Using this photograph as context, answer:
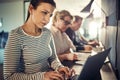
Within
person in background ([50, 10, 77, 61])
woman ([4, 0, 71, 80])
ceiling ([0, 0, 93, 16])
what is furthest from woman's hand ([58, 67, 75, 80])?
ceiling ([0, 0, 93, 16])

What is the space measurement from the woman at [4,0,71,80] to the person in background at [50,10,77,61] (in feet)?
0.31

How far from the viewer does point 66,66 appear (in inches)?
67.6

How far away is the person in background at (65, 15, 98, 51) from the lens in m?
1.83

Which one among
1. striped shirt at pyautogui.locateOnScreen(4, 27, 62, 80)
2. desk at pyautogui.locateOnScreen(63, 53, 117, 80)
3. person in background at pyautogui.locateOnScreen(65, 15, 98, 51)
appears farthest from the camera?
person in background at pyautogui.locateOnScreen(65, 15, 98, 51)

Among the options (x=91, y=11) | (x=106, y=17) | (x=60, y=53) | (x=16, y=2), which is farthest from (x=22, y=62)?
(x=16, y=2)

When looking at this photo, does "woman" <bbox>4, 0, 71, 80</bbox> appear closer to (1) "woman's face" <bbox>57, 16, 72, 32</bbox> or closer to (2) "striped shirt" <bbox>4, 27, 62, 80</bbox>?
(2) "striped shirt" <bbox>4, 27, 62, 80</bbox>

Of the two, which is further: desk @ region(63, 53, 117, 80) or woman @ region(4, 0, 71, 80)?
desk @ region(63, 53, 117, 80)

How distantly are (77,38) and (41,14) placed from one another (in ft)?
1.38

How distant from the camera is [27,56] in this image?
1607mm

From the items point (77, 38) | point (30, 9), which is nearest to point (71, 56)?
point (77, 38)

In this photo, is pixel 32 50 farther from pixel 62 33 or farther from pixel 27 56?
pixel 62 33

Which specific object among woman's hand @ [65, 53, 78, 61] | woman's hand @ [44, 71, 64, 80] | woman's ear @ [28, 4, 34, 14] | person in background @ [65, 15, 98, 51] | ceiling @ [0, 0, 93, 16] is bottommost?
woman's hand @ [44, 71, 64, 80]

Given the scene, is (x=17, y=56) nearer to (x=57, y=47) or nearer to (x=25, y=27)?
(x=25, y=27)

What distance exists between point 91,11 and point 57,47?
42 cm
